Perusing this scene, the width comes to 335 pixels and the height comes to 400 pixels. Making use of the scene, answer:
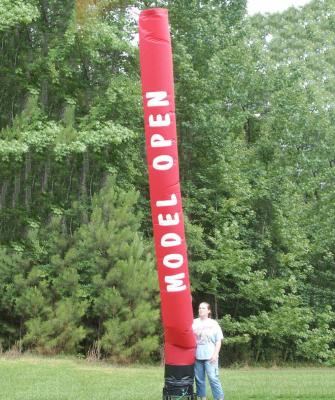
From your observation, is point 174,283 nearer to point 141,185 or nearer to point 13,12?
point 13,12

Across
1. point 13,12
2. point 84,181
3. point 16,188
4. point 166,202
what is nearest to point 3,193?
point 16,188

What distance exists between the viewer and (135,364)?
2184 centimetres

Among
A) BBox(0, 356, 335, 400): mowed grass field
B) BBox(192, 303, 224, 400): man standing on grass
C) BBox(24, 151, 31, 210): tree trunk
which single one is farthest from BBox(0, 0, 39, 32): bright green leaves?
BBox(192, 303, 224, 400): man standing on grass

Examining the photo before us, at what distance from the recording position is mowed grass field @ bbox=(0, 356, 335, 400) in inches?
529

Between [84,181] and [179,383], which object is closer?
[179,383]

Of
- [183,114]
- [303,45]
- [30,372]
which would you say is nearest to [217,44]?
[183,114]

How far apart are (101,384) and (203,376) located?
4.69m

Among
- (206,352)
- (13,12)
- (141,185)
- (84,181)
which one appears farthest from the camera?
(141,185)

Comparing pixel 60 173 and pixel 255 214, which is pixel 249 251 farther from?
pixel 60 173

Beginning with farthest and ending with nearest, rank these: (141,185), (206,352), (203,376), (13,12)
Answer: (141,185), (13,12), (203,376), (206,352)

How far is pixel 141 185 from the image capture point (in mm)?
29344

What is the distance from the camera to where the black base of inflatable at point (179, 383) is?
10.9m

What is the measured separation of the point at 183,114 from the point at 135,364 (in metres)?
10.8

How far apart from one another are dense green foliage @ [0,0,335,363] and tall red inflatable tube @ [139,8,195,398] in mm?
10845
